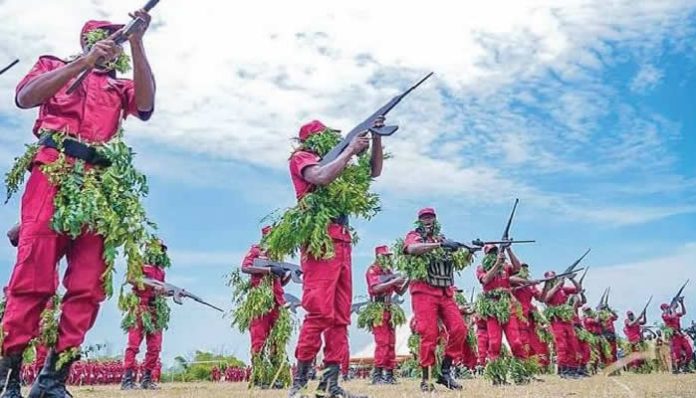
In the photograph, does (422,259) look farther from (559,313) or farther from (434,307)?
(559,313)

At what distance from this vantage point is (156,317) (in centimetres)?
1285

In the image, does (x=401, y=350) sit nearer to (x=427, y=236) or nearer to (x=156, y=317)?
(x=156, y=317)

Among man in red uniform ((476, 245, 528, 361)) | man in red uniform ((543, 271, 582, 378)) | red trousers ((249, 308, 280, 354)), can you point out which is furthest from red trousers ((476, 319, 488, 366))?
red trousers ((249, 308, 280, 354))

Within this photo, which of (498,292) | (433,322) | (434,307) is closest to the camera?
(433,322)

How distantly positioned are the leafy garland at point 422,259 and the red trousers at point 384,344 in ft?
15.5

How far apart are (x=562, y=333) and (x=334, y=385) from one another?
1020 cm

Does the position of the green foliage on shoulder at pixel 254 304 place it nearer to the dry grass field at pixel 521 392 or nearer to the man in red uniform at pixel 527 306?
the dry grass field at pixel 521 392

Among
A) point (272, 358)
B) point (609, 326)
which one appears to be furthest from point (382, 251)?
point (609, 326)

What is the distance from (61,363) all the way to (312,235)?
7.76 ft

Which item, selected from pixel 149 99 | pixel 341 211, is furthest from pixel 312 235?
pixel 149 99

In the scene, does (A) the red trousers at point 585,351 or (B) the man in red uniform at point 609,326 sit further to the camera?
(B) the man in red uniform at point 609,326

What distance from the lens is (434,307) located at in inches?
343

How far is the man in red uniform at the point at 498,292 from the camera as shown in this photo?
11.1 metres

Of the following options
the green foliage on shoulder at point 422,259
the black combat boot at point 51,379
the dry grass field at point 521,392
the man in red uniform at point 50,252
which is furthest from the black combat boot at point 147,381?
the black combat boot at point 51,379
